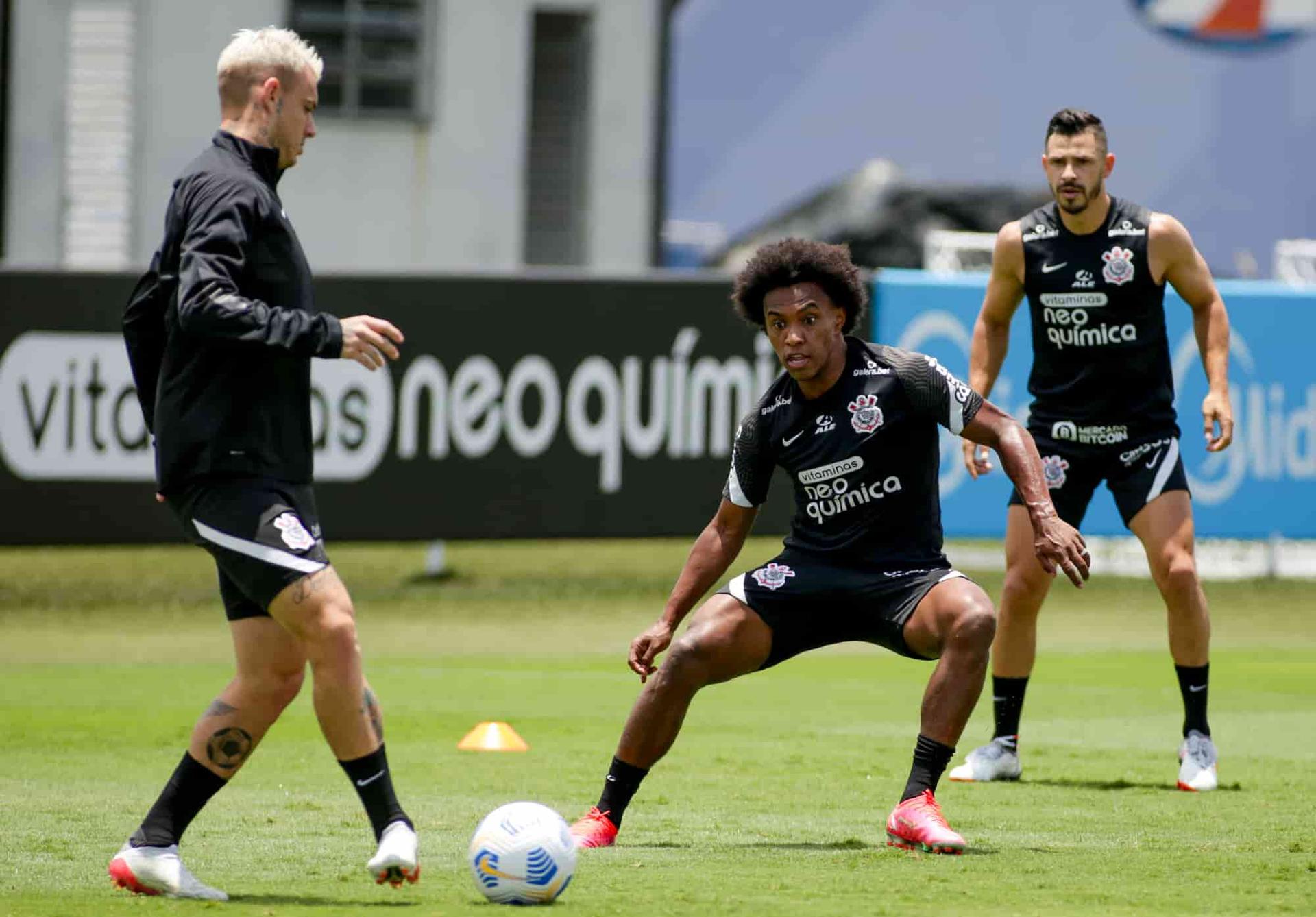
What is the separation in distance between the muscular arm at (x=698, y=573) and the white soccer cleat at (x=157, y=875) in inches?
59.2

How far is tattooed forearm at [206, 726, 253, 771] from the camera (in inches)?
239

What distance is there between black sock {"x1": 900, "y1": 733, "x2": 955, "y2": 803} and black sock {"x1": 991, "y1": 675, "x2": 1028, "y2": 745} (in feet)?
6.54

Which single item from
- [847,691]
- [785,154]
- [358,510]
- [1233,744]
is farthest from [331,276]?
[785,154]

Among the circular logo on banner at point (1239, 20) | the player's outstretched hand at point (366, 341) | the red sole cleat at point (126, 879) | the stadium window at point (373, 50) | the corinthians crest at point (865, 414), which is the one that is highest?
the circular logo on banner at point (1239, 20)

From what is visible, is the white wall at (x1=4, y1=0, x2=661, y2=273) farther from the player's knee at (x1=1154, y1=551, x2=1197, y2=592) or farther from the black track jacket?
the black track jacket

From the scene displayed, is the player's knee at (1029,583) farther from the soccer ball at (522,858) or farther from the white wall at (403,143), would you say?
the white wall at (403,143)

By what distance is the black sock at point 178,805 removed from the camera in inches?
236

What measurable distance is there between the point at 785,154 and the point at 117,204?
1116 centimetres

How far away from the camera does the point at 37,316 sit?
1555cm

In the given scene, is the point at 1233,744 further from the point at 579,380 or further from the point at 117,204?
the point at 117,204

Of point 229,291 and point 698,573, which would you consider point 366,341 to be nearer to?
point 229,291

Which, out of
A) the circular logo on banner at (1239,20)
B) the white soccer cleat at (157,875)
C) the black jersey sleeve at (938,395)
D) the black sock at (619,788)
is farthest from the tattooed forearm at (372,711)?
the circular logo on banner at (1239,20)

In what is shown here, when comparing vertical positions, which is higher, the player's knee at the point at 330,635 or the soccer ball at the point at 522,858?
the player's knee at the point at 330,635

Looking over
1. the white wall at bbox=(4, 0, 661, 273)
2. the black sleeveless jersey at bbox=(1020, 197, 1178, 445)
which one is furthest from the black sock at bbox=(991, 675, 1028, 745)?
the white wall at bbox=(4, 0, 661, 273)
